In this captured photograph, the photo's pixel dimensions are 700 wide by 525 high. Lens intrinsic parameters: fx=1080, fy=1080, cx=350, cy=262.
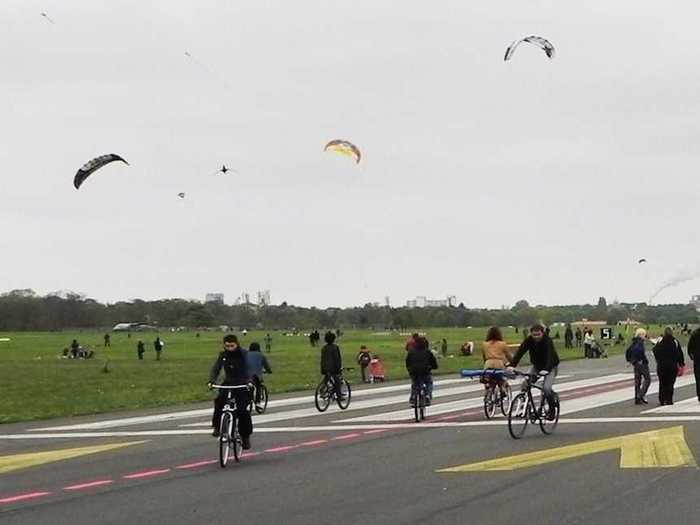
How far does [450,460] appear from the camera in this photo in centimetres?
1344

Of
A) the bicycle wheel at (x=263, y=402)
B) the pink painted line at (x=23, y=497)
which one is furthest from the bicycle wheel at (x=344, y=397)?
the pink painted line at (x=23, y=497)

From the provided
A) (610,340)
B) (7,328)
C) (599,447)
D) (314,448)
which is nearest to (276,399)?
(314,448)

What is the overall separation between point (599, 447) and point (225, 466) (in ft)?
16.5

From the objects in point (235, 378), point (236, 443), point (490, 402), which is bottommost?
point (236, 443)

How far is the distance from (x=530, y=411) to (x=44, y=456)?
23.5ft

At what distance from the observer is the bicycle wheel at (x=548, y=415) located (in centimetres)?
1659

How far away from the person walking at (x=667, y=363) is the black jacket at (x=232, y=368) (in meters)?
10.9

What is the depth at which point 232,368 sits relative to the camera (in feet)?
46.4

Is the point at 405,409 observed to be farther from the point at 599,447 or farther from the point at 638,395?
the point at 599,447

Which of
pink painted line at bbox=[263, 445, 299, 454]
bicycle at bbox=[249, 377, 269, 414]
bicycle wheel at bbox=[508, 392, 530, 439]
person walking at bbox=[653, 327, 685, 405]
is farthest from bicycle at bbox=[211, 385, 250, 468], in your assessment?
person walking at bbox=[653, 327, 685, 405]

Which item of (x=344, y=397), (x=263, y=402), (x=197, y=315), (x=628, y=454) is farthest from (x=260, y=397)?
(x=197, y=315)

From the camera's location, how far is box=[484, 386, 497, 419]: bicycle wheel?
19837mm

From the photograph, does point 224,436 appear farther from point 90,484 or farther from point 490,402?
point 490,402

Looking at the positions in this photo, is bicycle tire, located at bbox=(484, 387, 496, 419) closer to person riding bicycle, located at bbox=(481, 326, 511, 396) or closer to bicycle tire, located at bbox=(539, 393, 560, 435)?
person riding bicycle, located at bbox=(481, 326, 511, 396)
